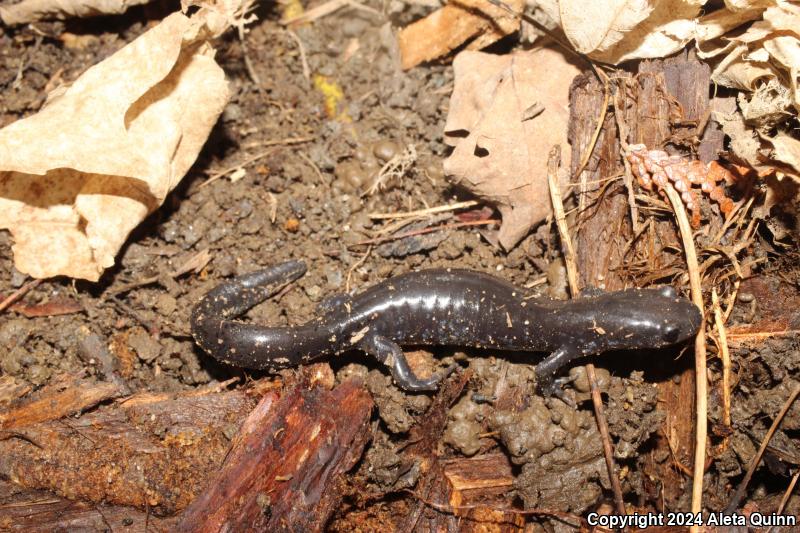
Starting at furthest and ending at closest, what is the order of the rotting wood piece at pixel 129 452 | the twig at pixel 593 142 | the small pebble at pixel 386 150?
the small pebble at pixel 386 150 → the twig at pixel 593 142 → the rotting wood piece at pixel 129 452

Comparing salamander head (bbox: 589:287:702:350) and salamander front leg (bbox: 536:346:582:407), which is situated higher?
salamander head (bbox: 589:287:702:350)

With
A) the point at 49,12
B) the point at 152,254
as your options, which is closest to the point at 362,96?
the point at 152,254

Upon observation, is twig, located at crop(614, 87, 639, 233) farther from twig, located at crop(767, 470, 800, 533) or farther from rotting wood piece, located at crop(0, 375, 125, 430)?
rotting wood piece, located at crop(0, 375, 125, 430)

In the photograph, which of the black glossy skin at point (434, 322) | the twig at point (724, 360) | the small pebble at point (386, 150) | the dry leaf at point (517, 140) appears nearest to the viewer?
the twig at point (724, 360)

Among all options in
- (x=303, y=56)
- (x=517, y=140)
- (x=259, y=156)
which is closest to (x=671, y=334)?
(x=517, y=140)

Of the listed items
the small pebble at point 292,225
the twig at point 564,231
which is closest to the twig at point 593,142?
the twig at point 564,231

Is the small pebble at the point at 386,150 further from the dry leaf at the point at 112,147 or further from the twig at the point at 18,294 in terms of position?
the twig at the point at 18,294
